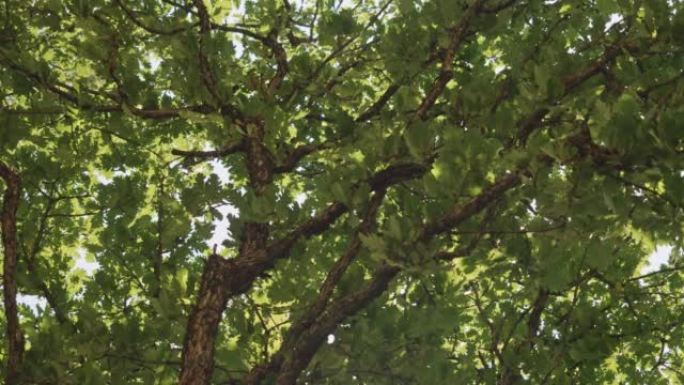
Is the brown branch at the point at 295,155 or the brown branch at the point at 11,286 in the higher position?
the brown branch at the point at 295,155

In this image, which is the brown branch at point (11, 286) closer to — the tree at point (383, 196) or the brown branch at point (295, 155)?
the tree at point (383, 196)

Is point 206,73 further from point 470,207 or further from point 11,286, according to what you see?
point 470,207

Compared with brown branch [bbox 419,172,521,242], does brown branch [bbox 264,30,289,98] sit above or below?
above

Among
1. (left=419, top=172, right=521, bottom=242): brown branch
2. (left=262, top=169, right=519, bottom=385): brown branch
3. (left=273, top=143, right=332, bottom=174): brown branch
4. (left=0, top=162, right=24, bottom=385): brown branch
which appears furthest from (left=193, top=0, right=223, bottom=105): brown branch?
(left=419, top=172, right=521, bottom=242): brown branch

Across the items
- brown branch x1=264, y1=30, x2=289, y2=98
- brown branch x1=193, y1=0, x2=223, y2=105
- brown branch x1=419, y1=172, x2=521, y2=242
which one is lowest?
brown branch x1=419, y1=172, x2=521, y2=242

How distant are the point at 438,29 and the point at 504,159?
1.72 m

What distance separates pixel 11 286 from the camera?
3986 mm

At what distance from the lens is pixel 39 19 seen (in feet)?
17.3

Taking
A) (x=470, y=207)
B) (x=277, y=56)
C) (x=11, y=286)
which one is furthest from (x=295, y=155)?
(x=11, y=286)

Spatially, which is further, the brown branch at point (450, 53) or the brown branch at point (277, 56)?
the brown branch at point (277, 56)

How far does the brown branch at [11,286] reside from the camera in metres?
3.95

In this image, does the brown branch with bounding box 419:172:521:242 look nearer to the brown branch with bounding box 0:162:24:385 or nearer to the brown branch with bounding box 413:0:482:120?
the brown branch with bounding box 413:0:482:120

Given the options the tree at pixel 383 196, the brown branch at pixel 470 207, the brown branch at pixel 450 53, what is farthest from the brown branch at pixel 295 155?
the brown branch at pixel 470 207

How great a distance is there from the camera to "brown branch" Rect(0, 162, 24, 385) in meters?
3.95
